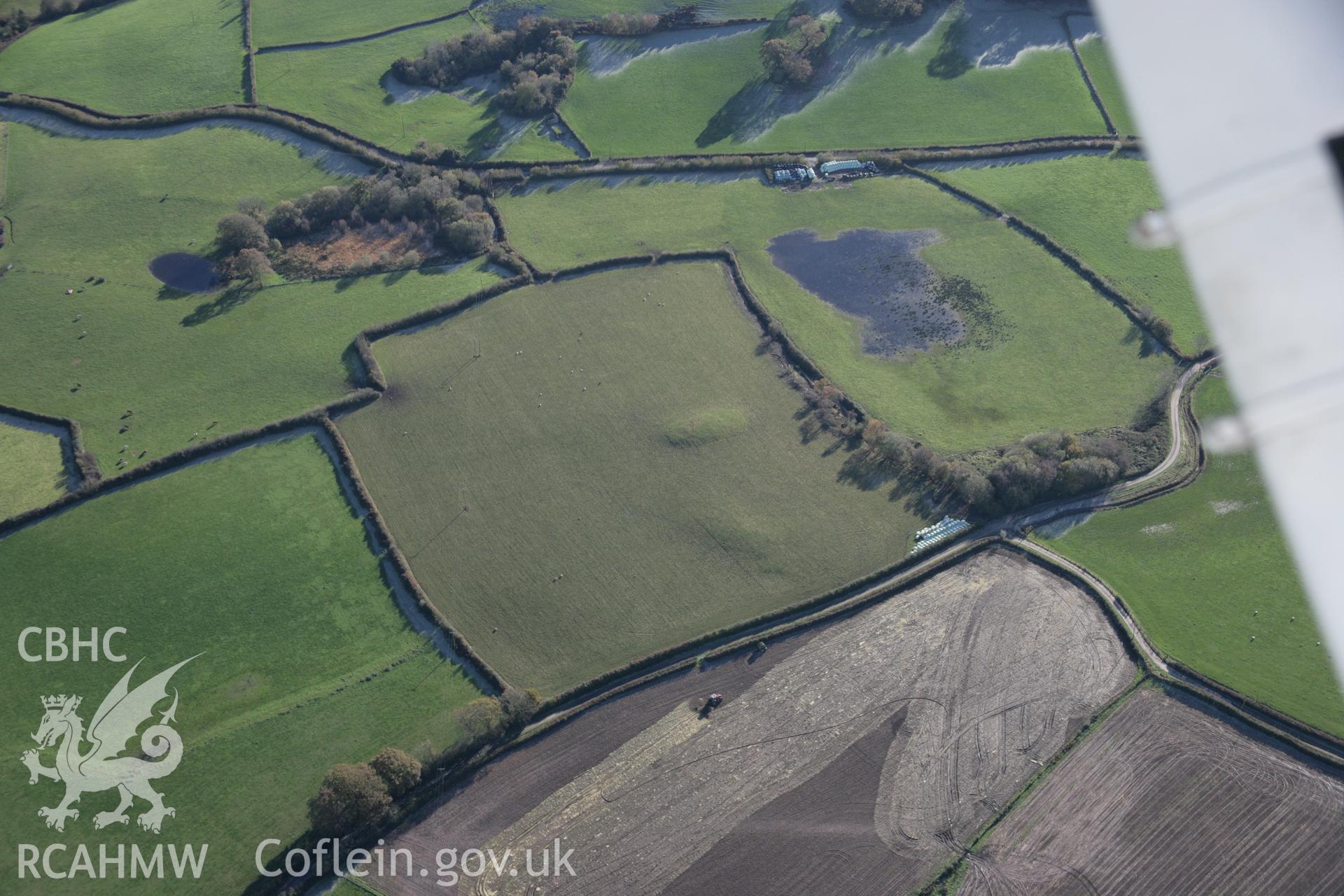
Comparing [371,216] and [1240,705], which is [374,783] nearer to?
[1240,705]

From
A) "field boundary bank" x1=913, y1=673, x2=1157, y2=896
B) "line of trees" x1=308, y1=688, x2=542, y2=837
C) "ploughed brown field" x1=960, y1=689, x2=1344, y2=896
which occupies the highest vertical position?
"line of trees" x1=308, y1=688, x2=542, y2=837

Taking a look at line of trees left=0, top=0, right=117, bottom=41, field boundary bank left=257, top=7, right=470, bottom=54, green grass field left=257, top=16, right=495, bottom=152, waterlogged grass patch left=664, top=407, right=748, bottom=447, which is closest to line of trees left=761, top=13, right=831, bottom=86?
green grass field left=257, top=16, right=495, bottom=152

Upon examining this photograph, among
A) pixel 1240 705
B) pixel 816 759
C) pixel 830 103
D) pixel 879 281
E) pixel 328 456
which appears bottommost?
pixel 1240 705

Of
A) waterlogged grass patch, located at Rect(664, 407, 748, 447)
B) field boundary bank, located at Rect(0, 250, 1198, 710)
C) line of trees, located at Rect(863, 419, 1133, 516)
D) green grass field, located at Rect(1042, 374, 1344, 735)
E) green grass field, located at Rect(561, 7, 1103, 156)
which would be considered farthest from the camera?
green grass field, located at Rect(561, 7, 1103, 156)

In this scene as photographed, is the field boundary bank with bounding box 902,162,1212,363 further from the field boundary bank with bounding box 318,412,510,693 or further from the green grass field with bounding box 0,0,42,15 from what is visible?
the green grass field with bounding box 0,0,42,15

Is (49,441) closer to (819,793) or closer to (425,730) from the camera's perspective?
(425,730)

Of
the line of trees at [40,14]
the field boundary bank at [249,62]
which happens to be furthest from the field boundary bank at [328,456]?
the line of trees at [40,14]

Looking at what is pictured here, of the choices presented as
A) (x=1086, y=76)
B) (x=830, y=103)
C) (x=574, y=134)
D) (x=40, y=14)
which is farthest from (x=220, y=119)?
(x=1086, y=76)
